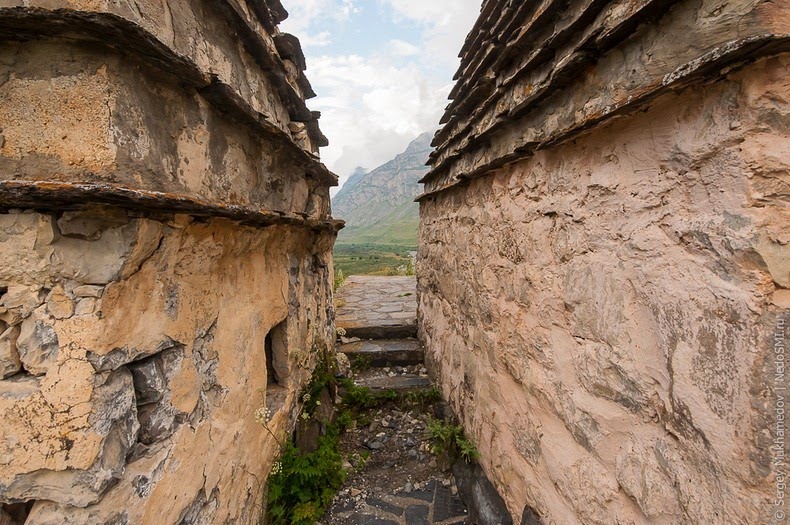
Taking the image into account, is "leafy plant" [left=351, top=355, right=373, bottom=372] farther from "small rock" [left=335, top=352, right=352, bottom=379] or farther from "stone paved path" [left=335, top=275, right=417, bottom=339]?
"stone paved path" [left=335, top=275, right=417, bottom=339]

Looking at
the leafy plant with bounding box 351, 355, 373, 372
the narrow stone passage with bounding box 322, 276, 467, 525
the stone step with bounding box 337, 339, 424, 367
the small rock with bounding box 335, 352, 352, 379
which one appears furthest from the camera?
the stone step with bounding box 337, 339, 424, 367

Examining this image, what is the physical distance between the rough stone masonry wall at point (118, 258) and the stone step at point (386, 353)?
10.2 ft

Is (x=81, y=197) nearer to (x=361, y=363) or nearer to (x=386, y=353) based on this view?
(x=361, y=363)

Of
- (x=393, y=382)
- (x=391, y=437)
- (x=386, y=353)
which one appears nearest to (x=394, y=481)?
(x=391, y=437)

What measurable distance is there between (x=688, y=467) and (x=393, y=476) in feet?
9.36

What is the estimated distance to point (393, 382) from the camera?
15.5 ft

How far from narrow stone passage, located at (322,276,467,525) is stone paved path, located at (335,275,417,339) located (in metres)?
0.02

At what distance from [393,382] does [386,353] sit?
1.79 ft

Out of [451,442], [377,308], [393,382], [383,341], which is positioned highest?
[377,308]

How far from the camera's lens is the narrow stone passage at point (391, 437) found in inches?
122

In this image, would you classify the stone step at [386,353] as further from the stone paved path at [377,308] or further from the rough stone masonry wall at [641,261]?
the rough stone masonry wall at [641,261]

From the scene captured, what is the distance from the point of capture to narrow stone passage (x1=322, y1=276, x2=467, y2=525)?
10.1ft

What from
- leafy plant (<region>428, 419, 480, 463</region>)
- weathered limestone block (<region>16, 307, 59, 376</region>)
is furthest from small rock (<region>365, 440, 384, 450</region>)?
weathered limestone block (<region>16, 307, 59, 376</region>)

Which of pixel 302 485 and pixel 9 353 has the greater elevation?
pixel 9 353
